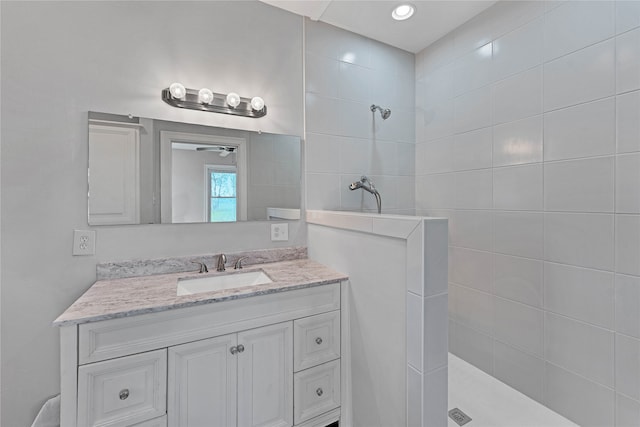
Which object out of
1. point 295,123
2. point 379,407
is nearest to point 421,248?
point 379,407

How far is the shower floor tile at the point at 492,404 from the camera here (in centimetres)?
142

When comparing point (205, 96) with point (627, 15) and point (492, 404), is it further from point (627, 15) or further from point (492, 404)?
point (492, 404)

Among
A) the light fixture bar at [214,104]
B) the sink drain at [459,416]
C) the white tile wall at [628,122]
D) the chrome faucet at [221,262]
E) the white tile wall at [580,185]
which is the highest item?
the light fixture bar at [214,104]

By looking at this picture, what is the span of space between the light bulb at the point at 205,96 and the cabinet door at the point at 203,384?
126 centimetres

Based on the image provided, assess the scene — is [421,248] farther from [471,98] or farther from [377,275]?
[471,98]

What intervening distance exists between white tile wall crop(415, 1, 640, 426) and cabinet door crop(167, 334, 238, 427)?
1.60 meters

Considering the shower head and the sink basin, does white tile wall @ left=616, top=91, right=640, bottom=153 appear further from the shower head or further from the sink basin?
the sink basin

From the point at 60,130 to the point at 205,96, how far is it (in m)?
0.69

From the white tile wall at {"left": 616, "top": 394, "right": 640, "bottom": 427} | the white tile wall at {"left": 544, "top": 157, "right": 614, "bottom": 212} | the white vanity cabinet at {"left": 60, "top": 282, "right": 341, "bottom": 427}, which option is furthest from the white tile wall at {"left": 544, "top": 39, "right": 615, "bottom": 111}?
the white vanity cabinet at {"left": 60, "top": 282, "right": 341, "bottom": 427}

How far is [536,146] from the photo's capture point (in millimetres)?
1506

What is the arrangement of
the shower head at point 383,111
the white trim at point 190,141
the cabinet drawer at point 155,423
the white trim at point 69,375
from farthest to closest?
the shower head at point 383,111 → the white trim at point 190,141 → the cabinet drawer at point 155,423 → the white trim at point 69,375

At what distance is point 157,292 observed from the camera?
119cm

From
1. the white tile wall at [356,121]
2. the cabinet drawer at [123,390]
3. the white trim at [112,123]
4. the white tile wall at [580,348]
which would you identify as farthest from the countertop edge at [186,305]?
the white tile wall at [580,348]

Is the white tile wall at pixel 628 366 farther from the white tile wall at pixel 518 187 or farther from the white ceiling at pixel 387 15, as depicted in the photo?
the white ceiling at pixel 387 15
